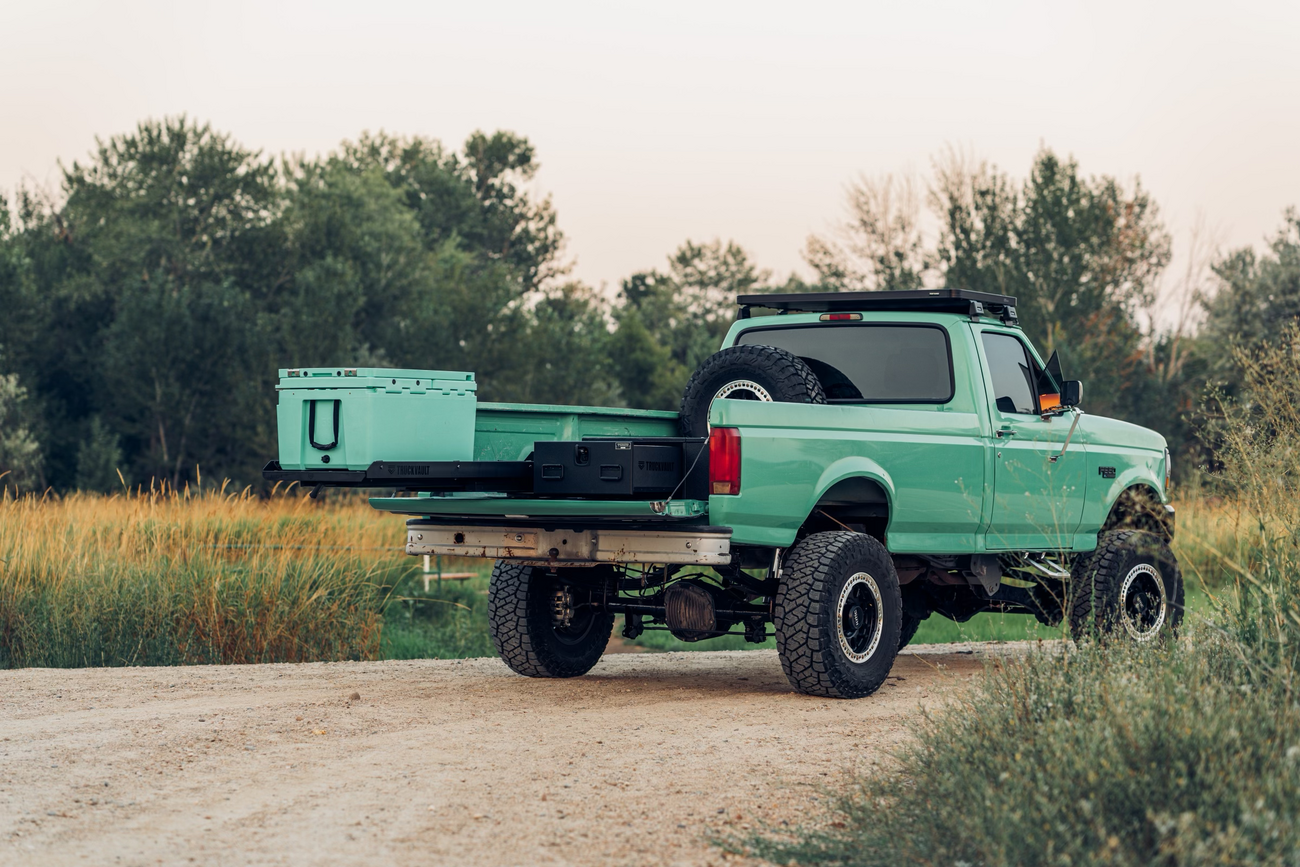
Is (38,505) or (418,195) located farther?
(418,195)

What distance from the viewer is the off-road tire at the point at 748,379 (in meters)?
8.84

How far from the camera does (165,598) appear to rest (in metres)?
11.8

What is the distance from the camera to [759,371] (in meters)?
8.94

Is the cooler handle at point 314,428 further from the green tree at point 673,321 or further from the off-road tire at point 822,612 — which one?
the green tree at point 673,321

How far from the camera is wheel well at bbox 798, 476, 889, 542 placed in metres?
8.98

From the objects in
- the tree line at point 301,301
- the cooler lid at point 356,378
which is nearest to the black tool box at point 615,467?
the cooler lid at point 356,378

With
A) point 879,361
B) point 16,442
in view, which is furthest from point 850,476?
point 16,442

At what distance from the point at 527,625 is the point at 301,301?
3257cm

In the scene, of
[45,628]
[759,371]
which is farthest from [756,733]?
[45,628]

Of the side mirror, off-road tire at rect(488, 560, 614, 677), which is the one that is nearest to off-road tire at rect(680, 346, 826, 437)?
off-road tire at rect(488, 560, 614, 677)

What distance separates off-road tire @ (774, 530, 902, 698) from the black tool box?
0.85m

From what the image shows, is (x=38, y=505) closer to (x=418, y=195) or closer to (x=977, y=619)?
(x=977, y=619)

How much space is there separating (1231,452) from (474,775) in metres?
4.17

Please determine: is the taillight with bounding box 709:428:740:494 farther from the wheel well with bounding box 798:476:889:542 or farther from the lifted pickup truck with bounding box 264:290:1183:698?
the wheel well with bounding box 798:476:889:542
